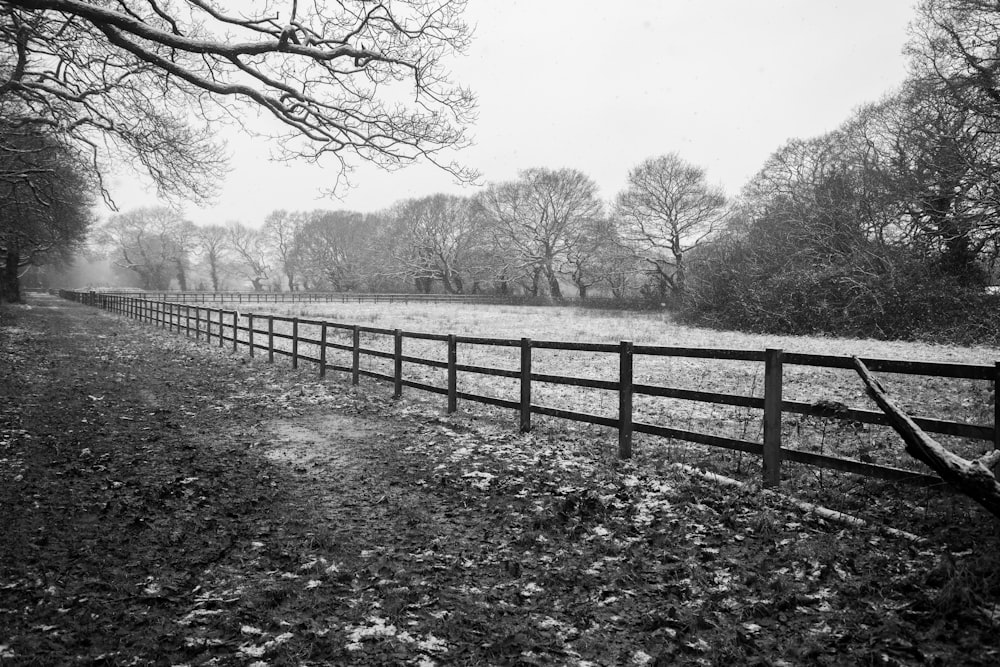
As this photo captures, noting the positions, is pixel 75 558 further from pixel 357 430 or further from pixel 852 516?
pixel 852 516

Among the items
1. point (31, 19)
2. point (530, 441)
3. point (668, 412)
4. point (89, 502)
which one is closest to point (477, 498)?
point (530, 441)

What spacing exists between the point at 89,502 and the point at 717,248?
2931 cm

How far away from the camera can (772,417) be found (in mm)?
5398

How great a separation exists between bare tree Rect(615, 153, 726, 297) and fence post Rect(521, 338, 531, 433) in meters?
33.5

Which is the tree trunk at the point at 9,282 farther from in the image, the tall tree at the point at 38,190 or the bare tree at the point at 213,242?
the bare tree at the point at 213,242

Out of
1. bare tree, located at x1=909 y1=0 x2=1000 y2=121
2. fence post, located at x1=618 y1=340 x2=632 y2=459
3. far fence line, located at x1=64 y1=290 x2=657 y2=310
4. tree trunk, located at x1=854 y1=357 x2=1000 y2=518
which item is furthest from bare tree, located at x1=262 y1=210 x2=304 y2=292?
tree trunk, located at x1=854 y1=357 x2=1000 y2=518

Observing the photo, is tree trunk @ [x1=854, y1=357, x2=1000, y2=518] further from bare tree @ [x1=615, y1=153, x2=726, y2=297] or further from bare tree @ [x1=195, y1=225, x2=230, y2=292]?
bare tree @ [x1=195, y1=225, x2=230, y2=292]

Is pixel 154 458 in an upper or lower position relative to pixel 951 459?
lower

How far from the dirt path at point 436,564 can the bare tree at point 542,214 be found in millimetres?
43147

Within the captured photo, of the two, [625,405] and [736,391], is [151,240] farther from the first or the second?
[625,405]

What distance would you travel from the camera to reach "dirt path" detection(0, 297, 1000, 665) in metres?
3.08

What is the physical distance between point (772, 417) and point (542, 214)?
4520cm

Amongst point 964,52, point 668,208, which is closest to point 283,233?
point 668,208

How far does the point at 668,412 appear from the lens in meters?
9.30
